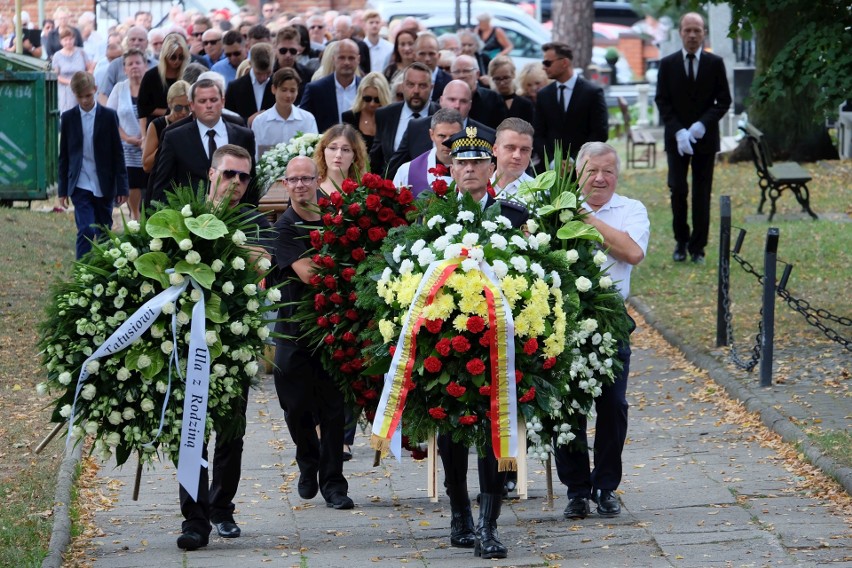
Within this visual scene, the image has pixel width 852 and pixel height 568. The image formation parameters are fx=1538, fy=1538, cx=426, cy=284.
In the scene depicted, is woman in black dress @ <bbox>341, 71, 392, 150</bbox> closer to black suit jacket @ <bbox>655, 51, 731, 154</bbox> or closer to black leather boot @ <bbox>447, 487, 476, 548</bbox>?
black suit jacket @ <bbox>655, 51, 731, 154</bbox>

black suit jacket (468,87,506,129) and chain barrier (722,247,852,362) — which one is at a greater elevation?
A: black suit jacket (468,87,506,129)

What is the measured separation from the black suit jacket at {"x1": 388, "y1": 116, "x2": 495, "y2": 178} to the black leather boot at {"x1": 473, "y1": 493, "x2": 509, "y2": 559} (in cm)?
431

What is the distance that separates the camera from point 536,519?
8.23 meters

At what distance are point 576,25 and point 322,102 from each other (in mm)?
17860

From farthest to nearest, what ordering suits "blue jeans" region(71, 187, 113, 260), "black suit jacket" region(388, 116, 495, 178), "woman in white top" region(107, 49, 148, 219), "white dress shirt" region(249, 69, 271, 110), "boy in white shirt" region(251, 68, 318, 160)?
"woman in white top" region(107, 49, 148, 219) < "blue jeans" region(71, 187, 113, 260) < "white dress shirt" region(249, 69, 271, 110) < "boy in white shirt" region(251, 68, 318, 160) < "black suit jacket" region(388, 116, 495, 178)

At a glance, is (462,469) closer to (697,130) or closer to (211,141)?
(211,141)

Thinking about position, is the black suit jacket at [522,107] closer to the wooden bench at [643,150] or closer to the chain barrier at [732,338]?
the chain barrier at [732,338]

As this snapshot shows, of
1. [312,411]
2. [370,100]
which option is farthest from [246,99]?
[312,411]

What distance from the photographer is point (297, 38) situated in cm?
1525

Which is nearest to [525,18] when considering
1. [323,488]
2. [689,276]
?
[689,276]

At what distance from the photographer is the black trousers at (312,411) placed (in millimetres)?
8484

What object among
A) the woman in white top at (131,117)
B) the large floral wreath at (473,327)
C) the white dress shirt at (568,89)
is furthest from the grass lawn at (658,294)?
the white dress shirt at (568,89)

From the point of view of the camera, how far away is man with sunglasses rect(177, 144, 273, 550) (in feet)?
25.3

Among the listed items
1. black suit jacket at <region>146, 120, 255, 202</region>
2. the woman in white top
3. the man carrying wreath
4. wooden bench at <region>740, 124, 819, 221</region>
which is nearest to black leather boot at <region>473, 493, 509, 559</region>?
the man carrying wreath
